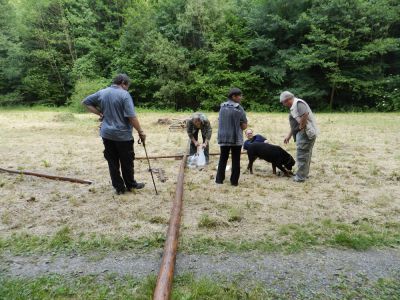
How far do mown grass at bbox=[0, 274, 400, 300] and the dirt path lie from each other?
6 centimetres

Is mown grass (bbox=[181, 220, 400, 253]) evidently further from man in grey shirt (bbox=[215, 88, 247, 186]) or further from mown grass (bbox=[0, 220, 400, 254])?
man in grey shirt (bbox=[215, 88, 247, 186])

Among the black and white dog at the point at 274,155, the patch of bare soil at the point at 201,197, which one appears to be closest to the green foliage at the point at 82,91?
the patch of bare soil at the point at 201,197

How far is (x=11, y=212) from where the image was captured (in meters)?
4.16

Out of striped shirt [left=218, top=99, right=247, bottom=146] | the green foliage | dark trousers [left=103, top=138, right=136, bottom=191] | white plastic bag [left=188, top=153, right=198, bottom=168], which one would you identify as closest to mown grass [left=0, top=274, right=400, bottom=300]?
dark trousers [left=103, top=138, right=136, bottom=191]

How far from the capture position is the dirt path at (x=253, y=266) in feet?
8.71

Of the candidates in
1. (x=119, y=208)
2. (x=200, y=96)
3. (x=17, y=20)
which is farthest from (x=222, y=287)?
(x=17, y=20)

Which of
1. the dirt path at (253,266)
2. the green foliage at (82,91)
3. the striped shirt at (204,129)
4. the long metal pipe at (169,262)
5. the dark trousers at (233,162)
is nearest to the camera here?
the long metal pipe at (169,262)

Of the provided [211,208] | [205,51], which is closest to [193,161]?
[211,208]

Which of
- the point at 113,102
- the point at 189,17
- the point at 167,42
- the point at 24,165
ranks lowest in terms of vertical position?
the point at 24,165

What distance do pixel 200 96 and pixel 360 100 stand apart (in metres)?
9.66

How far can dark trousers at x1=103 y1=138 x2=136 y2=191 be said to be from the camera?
14.9 feet

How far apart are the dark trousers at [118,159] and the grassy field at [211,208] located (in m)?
0.23

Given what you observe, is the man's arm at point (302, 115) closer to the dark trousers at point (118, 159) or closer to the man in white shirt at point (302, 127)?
the man in white shirt at point (302, 127)

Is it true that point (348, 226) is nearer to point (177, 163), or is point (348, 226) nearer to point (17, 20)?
point (177, 163)
